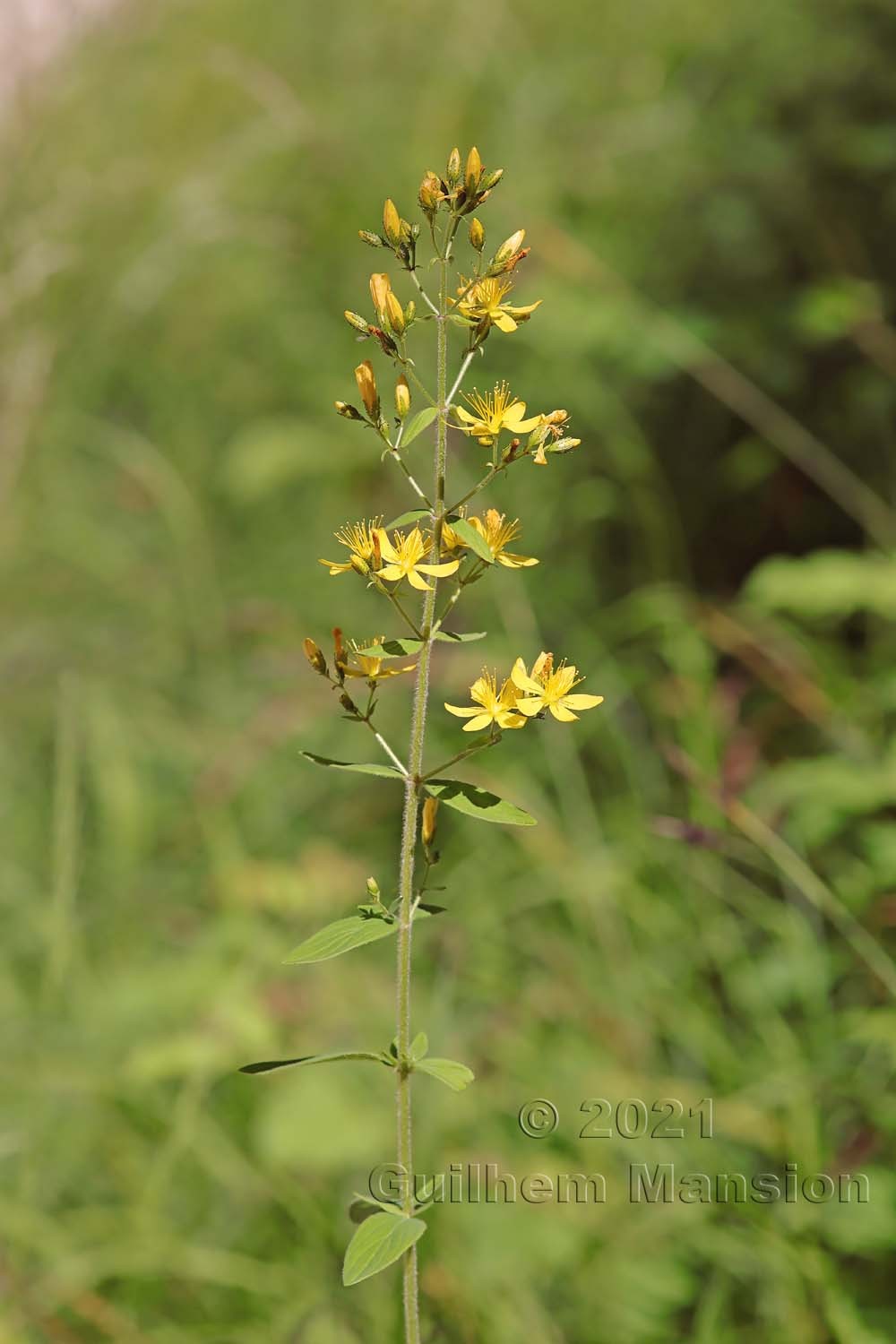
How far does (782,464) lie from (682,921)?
1.36 meters

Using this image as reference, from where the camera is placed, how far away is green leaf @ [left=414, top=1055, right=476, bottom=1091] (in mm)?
982

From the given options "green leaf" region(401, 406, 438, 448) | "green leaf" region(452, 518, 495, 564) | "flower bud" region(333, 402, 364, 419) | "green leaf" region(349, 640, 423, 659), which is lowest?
"green leaf" region(349, 640, 423, 659)

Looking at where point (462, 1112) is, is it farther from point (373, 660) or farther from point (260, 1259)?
point (373, 660)

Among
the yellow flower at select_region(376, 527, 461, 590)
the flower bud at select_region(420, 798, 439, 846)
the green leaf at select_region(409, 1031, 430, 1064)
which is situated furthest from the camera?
the green leaf at select_region(409, 1031, 430, 1064)

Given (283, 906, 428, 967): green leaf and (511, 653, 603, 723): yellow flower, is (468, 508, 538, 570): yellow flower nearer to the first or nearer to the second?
(511, 653, 603, 723): yellow flower

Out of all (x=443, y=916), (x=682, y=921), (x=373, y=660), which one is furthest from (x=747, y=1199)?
(x=373, y=660)

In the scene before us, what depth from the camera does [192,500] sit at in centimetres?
363

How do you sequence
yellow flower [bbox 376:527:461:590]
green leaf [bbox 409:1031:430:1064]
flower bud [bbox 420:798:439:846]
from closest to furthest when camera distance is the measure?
yellow flower [bbox 376:527:461:590] → flower bud [bbox 420:798:439:846] → green leaf [bbox 409:1031:430:1064]

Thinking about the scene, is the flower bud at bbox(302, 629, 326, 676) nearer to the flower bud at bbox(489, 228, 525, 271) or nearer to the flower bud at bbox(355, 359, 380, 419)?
the flower bud at bbox(355, 359, 380, 419)

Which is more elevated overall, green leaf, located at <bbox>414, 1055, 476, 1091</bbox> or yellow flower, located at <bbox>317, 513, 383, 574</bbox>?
yellow flower, located at <bbox>317, 513, 383, 574</bbox>

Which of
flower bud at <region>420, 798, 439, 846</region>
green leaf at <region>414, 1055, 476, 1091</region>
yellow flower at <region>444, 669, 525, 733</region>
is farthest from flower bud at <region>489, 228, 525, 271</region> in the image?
green leaf at <region>414, 1055, 476, 1091</region>

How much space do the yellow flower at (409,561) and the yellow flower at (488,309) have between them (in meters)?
0.19

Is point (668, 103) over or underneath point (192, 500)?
over

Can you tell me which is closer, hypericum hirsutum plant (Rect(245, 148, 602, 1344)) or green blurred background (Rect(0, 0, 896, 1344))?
hypericum hirsutum plant (Rect(245, 148, 602, 1344))
